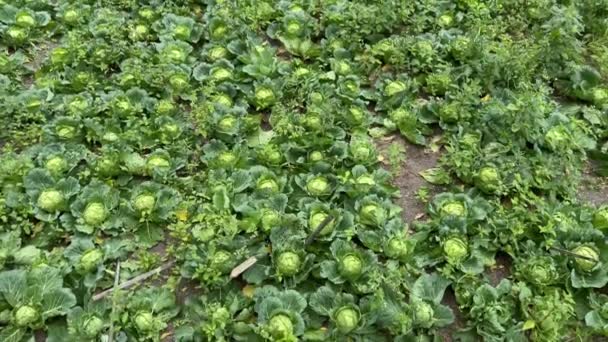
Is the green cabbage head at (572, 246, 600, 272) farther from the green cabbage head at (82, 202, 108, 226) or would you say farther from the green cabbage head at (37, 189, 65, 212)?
the green cabbage head at (37, 189, 65, 212)

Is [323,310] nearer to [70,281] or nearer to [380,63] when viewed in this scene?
[70,281]

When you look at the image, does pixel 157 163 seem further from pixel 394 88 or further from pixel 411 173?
pixel 394 88

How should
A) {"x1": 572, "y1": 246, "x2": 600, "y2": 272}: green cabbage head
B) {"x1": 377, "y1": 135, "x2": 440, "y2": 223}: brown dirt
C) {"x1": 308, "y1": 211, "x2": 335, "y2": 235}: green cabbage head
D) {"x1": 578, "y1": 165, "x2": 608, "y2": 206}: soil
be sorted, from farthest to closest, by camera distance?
1. {"x1": 578, "y1": 165, "x2": 608, "y2": 206}: soil
2. {"x1": 377, "y1": 135, "x2": 440, "y2": 223}: brown dirt
3. {"x1": 308, "y1": 211, "x2": 335, "y2": 235}: green cabbage head
4. {"x1": 572, "y1": 246, "x2": 600, "y2": 272}: green cabbage head

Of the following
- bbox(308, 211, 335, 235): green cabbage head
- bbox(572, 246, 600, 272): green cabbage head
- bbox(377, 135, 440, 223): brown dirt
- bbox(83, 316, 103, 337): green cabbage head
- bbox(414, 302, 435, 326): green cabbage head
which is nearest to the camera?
bbox(83, 316, 103, 337): green cabbage head

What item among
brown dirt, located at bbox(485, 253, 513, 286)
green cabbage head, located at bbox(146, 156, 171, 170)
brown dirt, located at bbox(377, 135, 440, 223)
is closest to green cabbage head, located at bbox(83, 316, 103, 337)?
green cabbage head, located at bbox(146, 156, 171, 170)

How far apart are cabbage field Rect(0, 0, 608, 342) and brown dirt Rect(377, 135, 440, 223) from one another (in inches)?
0.7

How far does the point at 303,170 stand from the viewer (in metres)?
4.40

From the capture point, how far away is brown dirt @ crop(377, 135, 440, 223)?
4.25m

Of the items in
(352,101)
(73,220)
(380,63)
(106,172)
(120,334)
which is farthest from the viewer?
(380,63)

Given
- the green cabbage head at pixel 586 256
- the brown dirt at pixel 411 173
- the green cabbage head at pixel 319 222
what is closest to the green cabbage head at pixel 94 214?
the green cabbage head at pixel 319 222

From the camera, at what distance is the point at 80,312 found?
3420 mm

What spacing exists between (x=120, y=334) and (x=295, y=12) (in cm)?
350

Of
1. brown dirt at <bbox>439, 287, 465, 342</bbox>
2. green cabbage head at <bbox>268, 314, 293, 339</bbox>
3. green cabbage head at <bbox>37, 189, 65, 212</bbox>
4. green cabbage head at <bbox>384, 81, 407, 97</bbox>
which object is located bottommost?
brown dirt at <bbox>439, 287, 465, 342</bbox>

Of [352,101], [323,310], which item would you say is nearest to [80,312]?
[323,310]
